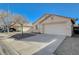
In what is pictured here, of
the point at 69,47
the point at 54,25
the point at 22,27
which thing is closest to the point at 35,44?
the point at 22,27

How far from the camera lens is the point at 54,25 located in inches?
144

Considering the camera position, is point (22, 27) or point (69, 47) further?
point (22, 27)

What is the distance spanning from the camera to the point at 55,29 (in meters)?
3.66

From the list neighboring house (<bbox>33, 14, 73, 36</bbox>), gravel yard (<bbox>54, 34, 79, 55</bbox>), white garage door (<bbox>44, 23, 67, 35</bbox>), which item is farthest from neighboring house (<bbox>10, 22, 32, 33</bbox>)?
gravel yard (<bbox>54, 34, 79, 55</bbox>)

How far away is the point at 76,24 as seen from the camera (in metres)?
3.57

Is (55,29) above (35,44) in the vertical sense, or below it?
above

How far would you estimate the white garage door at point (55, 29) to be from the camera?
362 cm

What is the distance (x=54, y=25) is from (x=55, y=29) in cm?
8

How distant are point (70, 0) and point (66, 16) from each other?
29cm

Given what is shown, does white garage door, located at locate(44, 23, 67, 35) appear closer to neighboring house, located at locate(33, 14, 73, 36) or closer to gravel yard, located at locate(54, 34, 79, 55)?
neighboring house, located at locate(33, 14, 73, 36)

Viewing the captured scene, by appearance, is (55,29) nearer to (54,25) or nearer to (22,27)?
(54,25)

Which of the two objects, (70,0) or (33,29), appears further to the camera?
(33,29)
